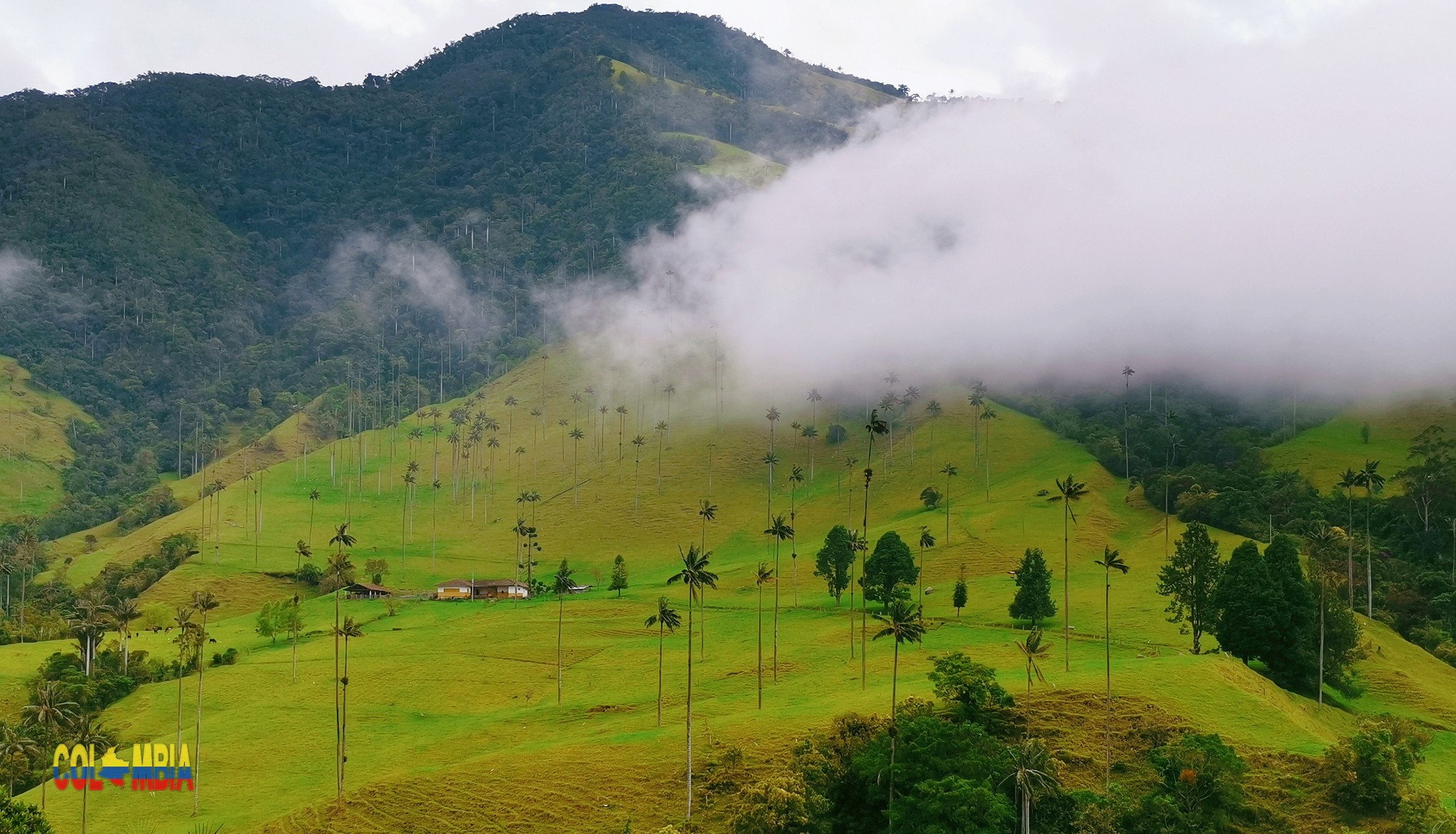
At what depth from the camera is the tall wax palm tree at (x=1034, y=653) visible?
8412 centimetres

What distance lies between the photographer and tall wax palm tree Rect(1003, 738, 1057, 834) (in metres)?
71.5

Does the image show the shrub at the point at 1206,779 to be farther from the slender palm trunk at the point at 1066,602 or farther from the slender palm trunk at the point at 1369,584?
the slender palm trunk at the point at 1369,584

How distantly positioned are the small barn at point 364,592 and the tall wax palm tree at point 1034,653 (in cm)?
10358

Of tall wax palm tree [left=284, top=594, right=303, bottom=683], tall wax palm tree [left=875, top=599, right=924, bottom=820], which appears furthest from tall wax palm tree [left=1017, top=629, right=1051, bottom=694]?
tall wax palm tree [left=284, top=594, right=303, bottom=683]

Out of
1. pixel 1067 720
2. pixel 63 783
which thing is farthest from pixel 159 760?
pixel 1067 720

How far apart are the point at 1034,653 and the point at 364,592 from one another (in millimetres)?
116881

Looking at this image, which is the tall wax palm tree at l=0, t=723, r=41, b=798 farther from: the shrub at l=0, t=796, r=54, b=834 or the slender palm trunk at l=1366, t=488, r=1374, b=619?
the slender palm trunk at l=1366, t=488, r=1374, b=619

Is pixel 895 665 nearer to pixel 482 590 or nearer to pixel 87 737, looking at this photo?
pixel 87 737

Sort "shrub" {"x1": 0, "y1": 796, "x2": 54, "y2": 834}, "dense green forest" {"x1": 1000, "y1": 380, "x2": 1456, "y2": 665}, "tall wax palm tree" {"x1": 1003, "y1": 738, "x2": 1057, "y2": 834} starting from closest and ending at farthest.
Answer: "shrub" {"x1": 0, "y1": 796, "x2": 54, "y2": 834}
"tall wax palm tree" {"x1": 1003, "y1": 738, "x2": 1057, "y2": 834}
"dense green forest" {"x1": 1000, "y1": 380, "x2": 1456, "y2": 665}

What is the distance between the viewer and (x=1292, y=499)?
173m

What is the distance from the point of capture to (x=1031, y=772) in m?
71.3

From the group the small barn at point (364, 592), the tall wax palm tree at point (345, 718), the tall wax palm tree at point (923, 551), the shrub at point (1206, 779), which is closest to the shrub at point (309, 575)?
the small barn at point (364, 592)

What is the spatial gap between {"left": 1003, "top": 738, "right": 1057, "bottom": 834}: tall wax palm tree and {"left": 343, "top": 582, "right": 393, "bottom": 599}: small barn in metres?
123

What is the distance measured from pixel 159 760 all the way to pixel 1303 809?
8765 cm
